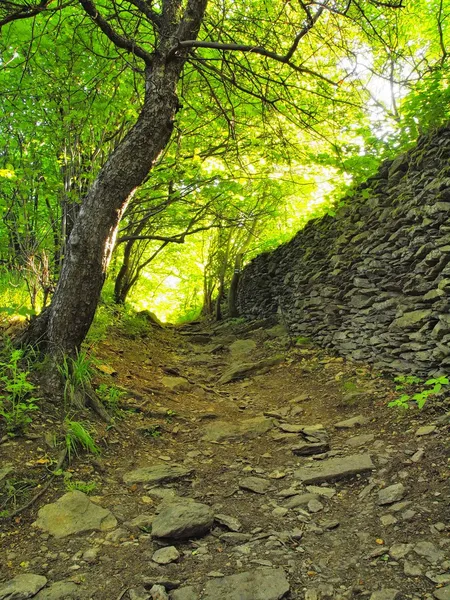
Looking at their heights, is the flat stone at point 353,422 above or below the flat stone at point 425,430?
below

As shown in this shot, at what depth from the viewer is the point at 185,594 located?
1919 millimetres

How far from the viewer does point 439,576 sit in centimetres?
195

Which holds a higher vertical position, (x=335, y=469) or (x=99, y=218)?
(x=99, y=218)

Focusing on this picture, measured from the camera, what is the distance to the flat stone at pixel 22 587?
1.85 meters

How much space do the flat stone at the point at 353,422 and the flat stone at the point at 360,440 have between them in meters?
0.31

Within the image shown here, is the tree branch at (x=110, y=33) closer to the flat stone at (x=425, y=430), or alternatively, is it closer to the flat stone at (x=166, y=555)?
the flat stone at (x=166, y=555)

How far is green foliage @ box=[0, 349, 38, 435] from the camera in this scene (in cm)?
318

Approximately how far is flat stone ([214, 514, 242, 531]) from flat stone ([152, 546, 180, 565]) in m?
0.43

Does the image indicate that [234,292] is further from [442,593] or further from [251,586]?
[442,593]

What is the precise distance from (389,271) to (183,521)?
4.61 metres

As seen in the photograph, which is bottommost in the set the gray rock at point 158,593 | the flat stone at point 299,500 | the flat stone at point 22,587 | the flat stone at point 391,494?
the flat stone at point 299,500

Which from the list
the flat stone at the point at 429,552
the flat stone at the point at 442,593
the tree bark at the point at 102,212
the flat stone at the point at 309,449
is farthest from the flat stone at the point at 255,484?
the tree bark at the point at 102,212

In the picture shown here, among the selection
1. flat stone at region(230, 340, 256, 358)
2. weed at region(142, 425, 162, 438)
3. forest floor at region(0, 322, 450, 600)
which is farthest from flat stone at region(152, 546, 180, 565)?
flat stone at region(230, 340, 256, 358)

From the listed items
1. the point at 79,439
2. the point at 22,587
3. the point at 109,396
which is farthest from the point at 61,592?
the point at 109,396
